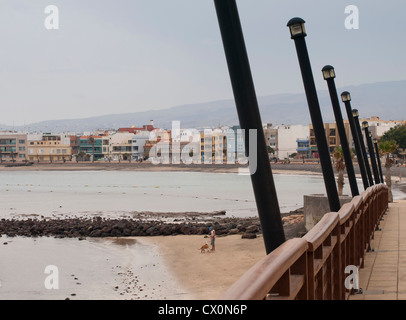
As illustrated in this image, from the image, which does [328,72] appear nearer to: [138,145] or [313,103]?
[313,103]

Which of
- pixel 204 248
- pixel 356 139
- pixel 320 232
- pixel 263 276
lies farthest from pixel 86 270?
pixel 263 276

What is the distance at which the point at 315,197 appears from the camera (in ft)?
59.1

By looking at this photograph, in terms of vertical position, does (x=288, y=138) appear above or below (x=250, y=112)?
above

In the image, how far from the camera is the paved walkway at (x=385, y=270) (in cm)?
624

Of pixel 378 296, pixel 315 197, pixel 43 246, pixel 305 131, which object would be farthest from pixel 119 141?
pixel 378 296

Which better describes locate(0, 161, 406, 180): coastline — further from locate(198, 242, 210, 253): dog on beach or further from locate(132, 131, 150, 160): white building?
locate(198, 242, 210, 253): dog on beach

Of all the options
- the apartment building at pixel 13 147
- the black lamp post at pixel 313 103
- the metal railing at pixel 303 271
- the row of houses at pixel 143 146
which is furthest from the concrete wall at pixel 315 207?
the apartment building at pixel 13 147

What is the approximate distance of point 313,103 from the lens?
962cm

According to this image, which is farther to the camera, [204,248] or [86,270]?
[204,248]

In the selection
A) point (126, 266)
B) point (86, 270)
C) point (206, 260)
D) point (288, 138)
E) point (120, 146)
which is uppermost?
point (120, 146)

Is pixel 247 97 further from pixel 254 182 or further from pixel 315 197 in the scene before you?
pixel 315 197

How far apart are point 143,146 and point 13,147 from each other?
3684cm

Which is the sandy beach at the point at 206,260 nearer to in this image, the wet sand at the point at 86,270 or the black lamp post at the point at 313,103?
the wet sand at the point at 86,270
